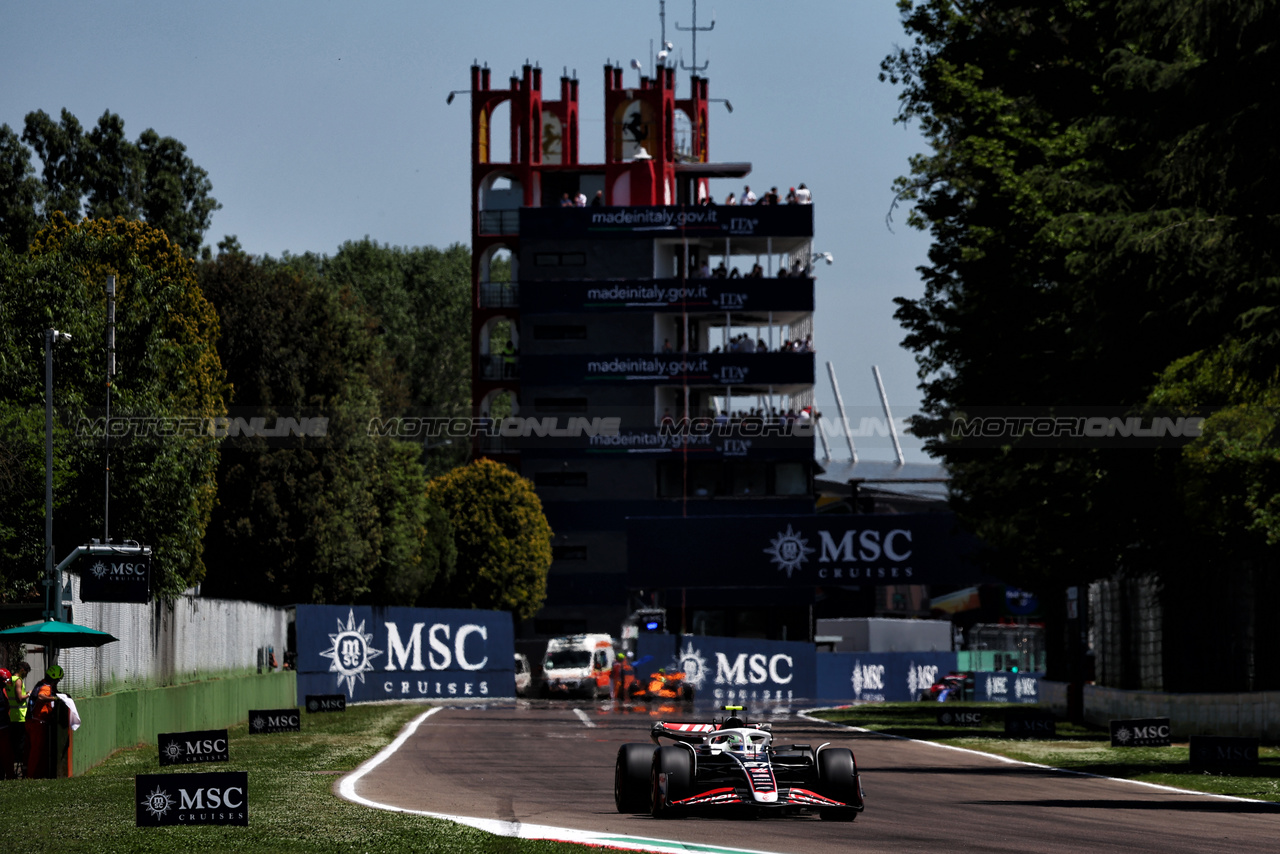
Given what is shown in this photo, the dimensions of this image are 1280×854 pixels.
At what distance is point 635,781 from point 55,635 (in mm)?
10003

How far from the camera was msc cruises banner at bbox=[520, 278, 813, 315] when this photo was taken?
290 ft

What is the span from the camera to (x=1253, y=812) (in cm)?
1697

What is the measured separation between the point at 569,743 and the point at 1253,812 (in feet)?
49.2

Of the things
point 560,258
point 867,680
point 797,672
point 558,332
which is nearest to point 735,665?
point 797,672

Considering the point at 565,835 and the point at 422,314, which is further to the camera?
the point at 422,314

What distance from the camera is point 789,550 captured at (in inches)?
2635

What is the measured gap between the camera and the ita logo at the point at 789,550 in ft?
219

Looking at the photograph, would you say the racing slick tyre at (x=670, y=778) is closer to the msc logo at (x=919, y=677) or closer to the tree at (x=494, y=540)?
the msc logo at (x=919, y=677)

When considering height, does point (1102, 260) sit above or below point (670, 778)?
above

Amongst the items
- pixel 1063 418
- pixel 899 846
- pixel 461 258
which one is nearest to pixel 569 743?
pixel 1063 418

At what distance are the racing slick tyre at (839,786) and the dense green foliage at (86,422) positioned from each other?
27782 mm

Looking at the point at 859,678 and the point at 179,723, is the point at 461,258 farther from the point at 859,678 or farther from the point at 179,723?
the point at 179,723

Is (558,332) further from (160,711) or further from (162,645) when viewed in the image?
(160,711)

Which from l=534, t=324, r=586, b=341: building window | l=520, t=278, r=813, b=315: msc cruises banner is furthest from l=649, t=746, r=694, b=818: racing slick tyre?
l=534, t=324, r=586, b=341: building window
